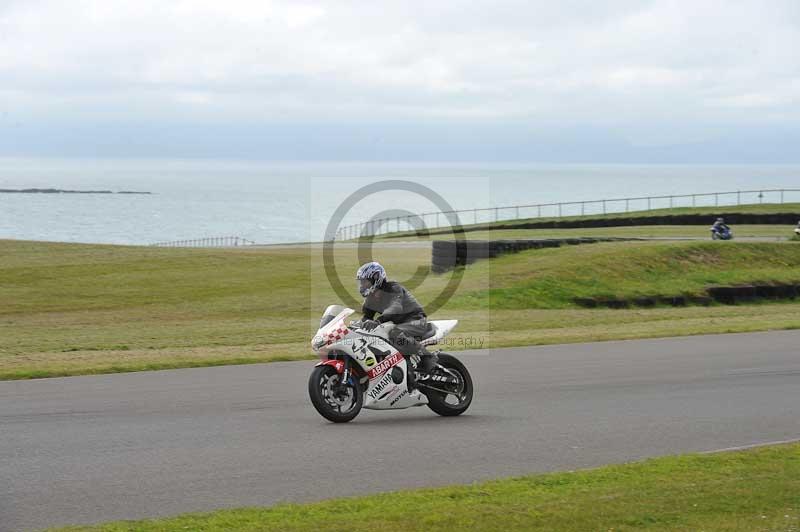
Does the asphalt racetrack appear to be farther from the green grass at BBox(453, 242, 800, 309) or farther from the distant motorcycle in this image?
the distant motorcycle

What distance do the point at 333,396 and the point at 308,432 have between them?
0.74m

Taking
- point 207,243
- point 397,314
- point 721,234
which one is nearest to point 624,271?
point 721,234

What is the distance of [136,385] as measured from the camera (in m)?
15.6

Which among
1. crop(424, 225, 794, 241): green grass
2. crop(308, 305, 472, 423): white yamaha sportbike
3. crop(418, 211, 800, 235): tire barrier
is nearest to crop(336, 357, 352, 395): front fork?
crop(308, 305, 472, 423): white yamaha sportbike

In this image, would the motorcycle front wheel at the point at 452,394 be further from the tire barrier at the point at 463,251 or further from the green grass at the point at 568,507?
the tire barrier at the point at 463,251

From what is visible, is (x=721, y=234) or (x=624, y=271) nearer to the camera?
(x=624, y=271)

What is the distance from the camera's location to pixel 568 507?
817cm

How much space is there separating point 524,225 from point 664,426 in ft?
163

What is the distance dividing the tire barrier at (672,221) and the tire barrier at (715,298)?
24.6 metres

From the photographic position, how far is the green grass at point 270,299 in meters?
21.7

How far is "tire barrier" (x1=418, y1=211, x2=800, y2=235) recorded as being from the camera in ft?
188

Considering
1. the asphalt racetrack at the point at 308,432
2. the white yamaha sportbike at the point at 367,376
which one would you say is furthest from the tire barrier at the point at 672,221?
the white yamaha sportbike at the point at 367,376

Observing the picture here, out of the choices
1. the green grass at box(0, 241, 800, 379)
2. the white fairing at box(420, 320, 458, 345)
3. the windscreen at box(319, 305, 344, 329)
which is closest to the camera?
the windscreen at box(319, 305, 344, 329)

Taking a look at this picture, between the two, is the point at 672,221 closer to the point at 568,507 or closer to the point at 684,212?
the point at 684,212
